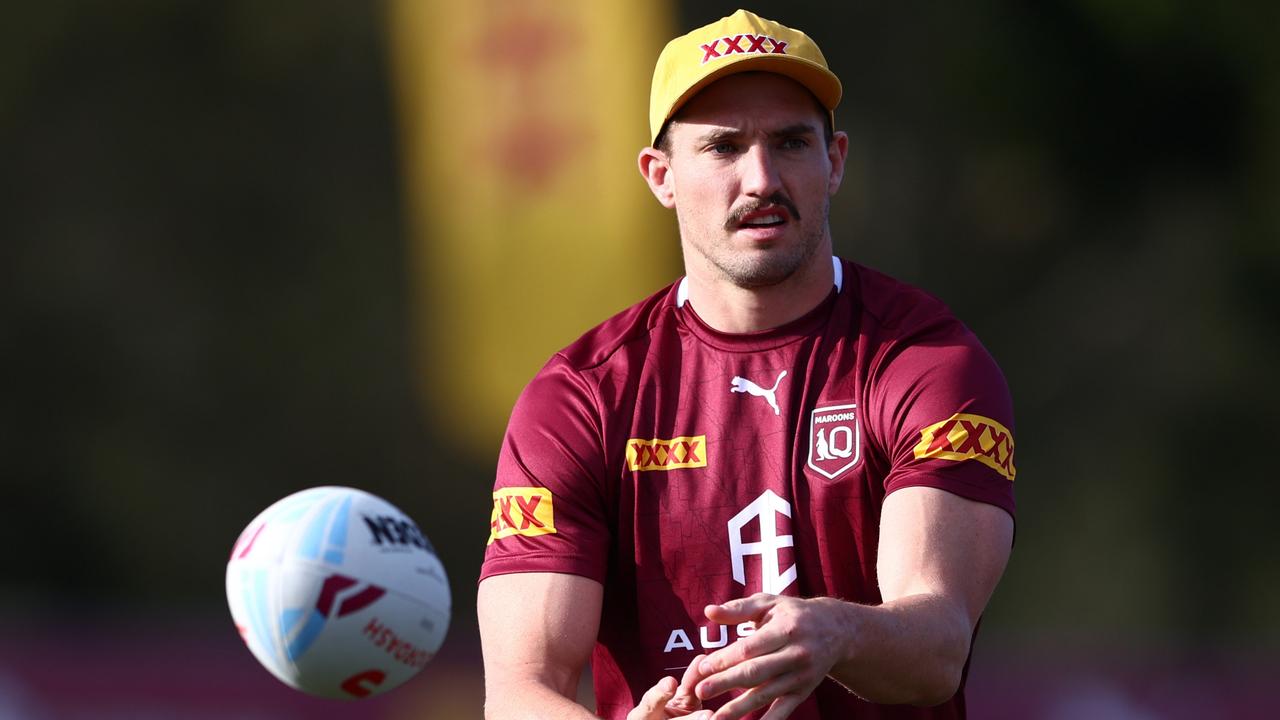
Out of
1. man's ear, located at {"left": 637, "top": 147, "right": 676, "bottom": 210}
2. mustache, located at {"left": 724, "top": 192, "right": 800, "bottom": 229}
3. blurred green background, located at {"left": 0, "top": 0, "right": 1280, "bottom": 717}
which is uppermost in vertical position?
man's ear, located at {"left": 637, "top": 147, "right": 676, "bottom": 210}

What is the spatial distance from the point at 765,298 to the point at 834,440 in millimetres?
424

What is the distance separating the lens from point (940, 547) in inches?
182

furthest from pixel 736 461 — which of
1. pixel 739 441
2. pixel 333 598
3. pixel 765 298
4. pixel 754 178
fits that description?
pixel 333 598

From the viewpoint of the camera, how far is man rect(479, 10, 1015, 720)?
15.7ft

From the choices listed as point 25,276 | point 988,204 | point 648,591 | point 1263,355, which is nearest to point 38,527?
point 25,276

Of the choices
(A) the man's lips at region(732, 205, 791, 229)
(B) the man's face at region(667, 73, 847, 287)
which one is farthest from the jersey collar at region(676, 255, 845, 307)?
(A) the man's lips at region(732, 205, 791, 229)

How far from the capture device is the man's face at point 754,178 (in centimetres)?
497

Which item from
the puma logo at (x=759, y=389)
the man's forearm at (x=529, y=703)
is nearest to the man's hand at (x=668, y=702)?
the man's forearm at (x=529, y=703)

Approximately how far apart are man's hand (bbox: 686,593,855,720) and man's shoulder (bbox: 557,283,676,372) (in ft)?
3.85

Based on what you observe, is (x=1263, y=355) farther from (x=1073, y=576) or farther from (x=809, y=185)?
(x=809, y=185)

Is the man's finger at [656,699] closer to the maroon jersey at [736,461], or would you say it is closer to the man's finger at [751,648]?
the man's finger at [751,648]

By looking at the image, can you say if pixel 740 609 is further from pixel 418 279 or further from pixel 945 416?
pixel 418 279

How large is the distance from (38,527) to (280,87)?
3.84 m

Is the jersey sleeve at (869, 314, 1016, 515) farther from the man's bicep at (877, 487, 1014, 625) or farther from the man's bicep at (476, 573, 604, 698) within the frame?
the man's bicep at (476, 573, 604, 698)
